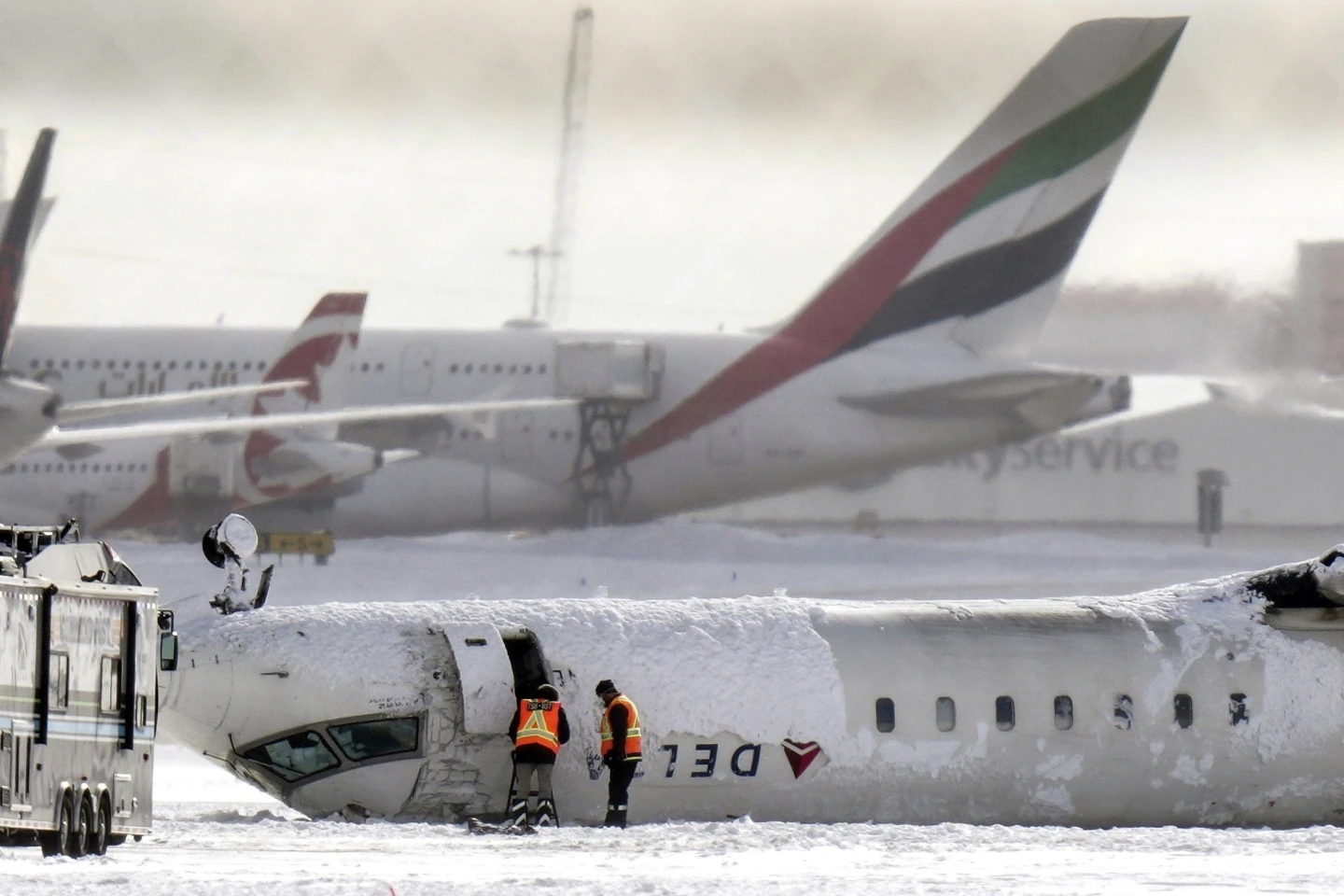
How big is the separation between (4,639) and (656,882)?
13.2ft

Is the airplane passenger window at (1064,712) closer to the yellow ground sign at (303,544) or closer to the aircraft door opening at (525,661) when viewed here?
the aircraft door opening at (525,661)

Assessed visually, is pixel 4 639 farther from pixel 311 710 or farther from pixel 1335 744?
pixel 1335 744

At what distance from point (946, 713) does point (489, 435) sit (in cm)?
2832

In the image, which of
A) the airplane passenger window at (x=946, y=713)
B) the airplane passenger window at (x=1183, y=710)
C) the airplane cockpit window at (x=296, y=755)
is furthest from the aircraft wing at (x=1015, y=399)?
the airplane cockpit window at (x=296, y=755)

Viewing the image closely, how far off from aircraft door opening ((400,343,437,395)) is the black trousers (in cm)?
2927

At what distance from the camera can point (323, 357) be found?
1768 inches

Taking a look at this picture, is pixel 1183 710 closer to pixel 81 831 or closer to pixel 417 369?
pixel 81 831

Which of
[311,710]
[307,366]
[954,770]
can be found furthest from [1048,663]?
[307,366]

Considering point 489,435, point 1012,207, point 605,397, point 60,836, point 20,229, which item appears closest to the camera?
point 60,836

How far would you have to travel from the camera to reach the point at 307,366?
45.0m

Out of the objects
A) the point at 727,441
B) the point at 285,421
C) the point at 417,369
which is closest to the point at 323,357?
the point at 417,369

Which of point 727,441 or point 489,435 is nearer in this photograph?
point 727,441

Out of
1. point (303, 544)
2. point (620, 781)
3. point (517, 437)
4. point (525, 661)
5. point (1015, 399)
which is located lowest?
point (620, 781)

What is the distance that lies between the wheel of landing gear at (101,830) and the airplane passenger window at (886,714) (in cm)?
612
